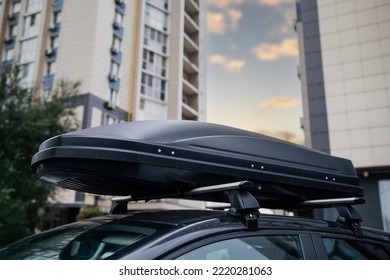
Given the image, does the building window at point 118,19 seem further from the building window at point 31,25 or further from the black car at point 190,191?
the black car at point 190,191

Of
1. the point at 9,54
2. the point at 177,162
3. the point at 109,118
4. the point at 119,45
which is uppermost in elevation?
the point at 9,54

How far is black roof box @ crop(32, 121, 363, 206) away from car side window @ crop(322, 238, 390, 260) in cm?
23

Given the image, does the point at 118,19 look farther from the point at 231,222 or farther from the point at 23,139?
the point at 231,222

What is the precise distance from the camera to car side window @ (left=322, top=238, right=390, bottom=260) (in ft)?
3.88

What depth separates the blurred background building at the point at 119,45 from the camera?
4.62 m

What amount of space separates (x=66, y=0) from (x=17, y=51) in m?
1.76

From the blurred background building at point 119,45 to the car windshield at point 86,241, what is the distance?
296cm

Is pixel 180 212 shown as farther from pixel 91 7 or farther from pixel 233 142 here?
pixel 91 7

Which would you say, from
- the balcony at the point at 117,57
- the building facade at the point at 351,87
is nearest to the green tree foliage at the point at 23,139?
the balcony at the point at 117,57

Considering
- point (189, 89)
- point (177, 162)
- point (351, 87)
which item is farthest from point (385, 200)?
point (177, 162)

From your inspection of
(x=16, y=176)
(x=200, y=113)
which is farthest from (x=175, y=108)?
(x=16, y=176)

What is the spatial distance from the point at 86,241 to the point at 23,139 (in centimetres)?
645

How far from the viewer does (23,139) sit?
22.5 feet

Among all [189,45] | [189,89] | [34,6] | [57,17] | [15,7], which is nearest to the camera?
[15,7]
